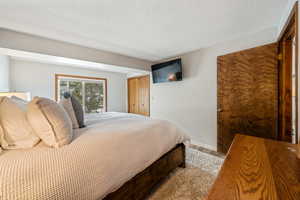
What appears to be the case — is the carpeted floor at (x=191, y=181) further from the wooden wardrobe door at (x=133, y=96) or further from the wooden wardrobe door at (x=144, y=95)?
the wooden wardrobe door at (x=133, y=96)

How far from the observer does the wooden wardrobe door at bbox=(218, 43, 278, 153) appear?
1.90 meters

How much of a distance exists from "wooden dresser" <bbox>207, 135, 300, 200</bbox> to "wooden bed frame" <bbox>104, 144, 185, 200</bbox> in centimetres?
90

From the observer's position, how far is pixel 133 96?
16.3ft

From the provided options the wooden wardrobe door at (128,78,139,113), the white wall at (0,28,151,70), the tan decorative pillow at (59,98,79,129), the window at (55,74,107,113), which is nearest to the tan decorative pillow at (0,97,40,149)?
the tan decorative pillow at (59,98,79,129)

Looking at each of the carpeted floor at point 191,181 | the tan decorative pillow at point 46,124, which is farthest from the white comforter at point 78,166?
the carpeted floor at point 191,181

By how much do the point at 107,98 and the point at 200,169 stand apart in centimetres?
389

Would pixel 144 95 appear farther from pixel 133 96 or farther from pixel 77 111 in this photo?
pixel 77 111

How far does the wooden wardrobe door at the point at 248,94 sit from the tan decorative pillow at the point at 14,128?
2734 millimetres

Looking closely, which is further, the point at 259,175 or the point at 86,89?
the point at 86,89

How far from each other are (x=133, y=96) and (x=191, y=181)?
146 inches

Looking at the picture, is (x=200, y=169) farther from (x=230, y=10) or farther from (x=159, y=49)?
(x=159, y=49)

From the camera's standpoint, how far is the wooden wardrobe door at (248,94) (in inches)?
74.7

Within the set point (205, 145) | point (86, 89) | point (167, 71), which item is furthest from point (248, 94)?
point (86, 89)

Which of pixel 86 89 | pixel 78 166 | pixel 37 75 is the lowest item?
pixel 78 166
